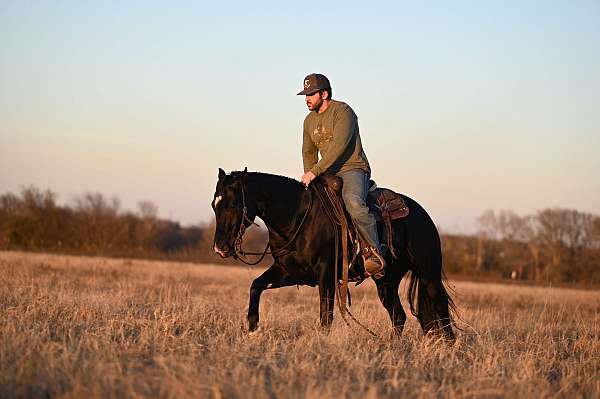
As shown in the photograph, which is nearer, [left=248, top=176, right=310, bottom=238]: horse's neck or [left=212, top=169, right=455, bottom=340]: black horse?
[left=212, top=169, right=455, bottom=340]: black horse

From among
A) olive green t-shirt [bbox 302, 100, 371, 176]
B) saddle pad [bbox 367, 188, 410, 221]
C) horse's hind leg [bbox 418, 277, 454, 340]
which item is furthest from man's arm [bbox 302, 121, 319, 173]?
→ horse's hind leg [bbox 418, 277, 454, 340]

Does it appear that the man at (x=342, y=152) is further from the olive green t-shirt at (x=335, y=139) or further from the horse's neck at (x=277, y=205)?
the horse's neck at (x=277, y=205)

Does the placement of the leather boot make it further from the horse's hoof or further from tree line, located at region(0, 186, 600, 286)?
tree line, located at region(0, 186, 600, 286)

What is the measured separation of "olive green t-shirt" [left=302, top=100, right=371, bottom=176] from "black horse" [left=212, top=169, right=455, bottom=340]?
43 cm

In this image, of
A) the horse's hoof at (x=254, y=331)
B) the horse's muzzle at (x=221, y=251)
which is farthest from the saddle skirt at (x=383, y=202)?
the horse's hoof at (x=254, y=331)

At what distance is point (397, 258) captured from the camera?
30.7 ft

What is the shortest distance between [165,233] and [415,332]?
53.4 m

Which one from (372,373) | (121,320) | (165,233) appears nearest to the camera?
(372,373)

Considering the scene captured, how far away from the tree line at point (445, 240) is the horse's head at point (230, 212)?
3824 centimetres

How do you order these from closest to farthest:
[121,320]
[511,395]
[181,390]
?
[181,390] → [511,395] → [121,320]

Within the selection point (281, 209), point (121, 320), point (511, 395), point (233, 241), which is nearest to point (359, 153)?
point (281, 209)

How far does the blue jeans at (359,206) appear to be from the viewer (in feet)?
28.1

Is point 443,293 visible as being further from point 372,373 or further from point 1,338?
point 1,338

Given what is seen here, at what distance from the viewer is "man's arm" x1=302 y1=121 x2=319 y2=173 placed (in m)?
9.32
